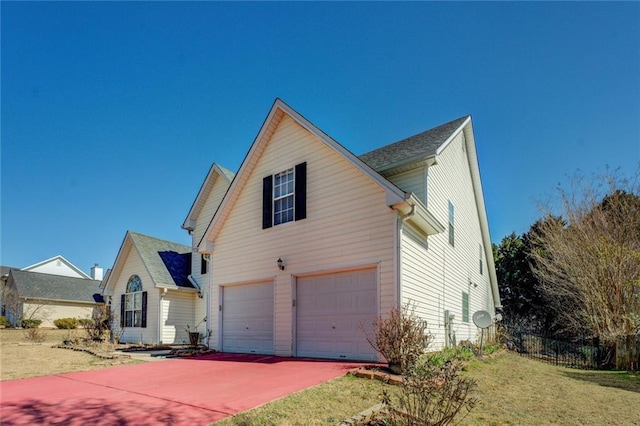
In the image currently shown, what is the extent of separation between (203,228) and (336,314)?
12458 millimetres

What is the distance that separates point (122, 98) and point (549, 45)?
15.4m

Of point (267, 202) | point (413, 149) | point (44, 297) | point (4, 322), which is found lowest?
point (4, 322)

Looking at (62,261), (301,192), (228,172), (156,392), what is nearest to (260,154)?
(301,192)

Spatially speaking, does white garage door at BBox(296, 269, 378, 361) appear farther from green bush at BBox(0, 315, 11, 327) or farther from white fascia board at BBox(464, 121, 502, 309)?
green bush at BBox(0, 315, 11, 327)

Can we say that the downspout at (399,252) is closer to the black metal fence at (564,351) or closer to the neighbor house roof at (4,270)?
the black metal fence at (564,351)

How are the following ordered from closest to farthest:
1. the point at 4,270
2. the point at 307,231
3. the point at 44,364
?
the point at 44,364
the point at 307,231
the point at 4,270

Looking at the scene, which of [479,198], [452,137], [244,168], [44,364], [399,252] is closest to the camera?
[399,252]

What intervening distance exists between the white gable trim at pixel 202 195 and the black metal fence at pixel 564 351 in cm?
1653

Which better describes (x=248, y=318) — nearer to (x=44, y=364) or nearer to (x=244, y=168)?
(x=244, y=168)

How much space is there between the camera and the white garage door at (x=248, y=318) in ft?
40.2

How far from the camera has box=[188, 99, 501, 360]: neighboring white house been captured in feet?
32.4

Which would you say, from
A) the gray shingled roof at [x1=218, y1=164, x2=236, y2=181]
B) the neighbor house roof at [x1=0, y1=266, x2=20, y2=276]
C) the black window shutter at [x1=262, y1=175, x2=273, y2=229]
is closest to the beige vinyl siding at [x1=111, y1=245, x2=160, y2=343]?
the gray shingled roof at [x1=218, y1=164, x2=236, y2=181]

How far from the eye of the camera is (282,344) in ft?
37.3

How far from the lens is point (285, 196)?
12.4 m
